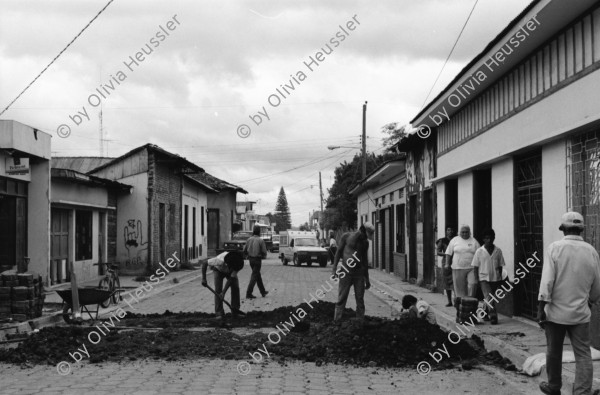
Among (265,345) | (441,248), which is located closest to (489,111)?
(441,248)

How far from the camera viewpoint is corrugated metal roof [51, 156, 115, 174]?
3116 centimetres

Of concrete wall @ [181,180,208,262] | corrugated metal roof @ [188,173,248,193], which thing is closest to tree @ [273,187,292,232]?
corrugated metal roof @ [188,173,248,193]

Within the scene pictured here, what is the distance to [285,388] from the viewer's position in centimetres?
727

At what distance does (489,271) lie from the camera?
11992 millimetres

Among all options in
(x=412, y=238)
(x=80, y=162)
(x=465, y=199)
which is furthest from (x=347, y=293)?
(x=80, y=162)

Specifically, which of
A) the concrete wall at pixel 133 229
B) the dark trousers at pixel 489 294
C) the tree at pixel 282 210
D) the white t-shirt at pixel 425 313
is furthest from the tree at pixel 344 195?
the tree at pixel 282 210

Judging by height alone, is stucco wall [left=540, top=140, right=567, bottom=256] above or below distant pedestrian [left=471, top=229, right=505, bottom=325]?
above

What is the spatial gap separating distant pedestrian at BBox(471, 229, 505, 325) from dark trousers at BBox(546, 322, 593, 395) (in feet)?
17.7

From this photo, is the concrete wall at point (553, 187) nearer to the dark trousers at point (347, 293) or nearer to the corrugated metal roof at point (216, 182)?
the dark trousers at point (347, 293)

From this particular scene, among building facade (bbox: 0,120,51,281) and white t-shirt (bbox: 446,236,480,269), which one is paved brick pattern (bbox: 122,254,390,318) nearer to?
white t-shirt (bbox: 446,236,480,269)

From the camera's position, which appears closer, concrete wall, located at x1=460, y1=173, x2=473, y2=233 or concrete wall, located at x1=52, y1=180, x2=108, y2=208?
concrete wall, located at x1=460, y1=173, x2=473, y2=233

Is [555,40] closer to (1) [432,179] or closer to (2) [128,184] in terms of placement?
(1) [432,179]

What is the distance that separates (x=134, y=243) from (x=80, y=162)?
7031 mm

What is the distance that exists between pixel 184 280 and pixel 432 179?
36.4ft
